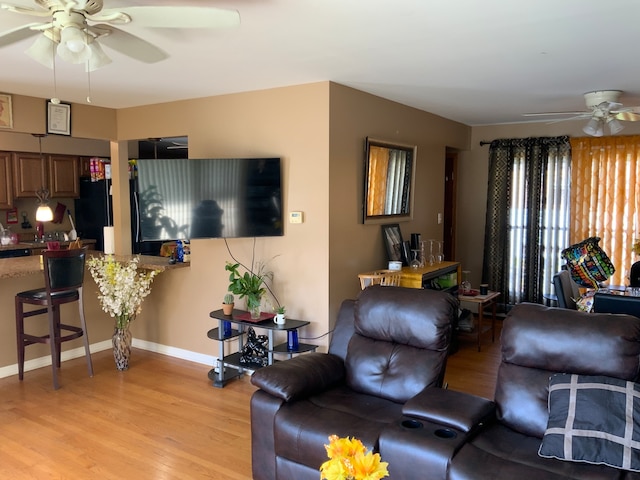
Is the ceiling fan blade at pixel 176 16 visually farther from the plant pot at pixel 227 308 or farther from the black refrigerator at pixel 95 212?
the black refrigerator at pixel 95 212

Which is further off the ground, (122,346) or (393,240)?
(393,240)

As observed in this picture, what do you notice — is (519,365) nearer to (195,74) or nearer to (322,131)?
(322,131)

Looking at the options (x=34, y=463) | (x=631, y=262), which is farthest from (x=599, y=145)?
(x=34, y=463)

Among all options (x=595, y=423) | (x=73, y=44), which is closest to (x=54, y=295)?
(x=73, y=44)

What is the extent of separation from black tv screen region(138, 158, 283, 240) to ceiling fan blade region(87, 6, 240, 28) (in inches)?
79.1

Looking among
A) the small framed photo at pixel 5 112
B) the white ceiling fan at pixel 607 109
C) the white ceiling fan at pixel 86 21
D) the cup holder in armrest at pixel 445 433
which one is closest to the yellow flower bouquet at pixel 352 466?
the cup holder in armrest at pixel 445 433

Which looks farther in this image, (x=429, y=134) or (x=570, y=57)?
(x=429, y=134)

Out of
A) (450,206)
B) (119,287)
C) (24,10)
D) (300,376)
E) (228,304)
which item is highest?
(24,10)

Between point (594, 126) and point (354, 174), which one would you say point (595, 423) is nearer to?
point (354, 174)

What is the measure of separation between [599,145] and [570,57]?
2.99m

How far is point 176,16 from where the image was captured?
2049 millimetres

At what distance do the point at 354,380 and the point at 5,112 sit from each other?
12.2 feet

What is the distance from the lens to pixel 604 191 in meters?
5.84

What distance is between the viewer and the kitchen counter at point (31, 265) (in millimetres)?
4168
